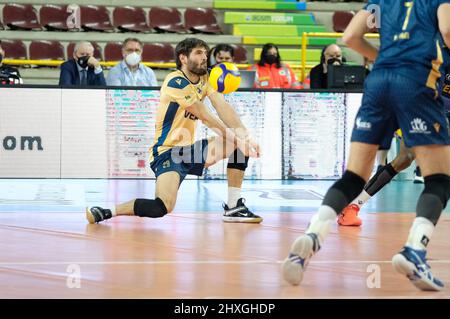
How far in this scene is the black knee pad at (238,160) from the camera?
743 cm

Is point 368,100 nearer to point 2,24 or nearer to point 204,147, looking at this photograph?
point 204,147

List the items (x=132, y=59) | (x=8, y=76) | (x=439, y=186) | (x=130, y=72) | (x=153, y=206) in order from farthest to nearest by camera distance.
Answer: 1. (x=130, y=72)
2. (x=132, y=59)
3. (x=8, y=76)
4. (x=153, y=206)
5. (x=439, y=186)

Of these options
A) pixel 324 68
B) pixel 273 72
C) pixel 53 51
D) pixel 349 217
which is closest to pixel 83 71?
pixel 273 72

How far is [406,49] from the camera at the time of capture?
4.62 meters

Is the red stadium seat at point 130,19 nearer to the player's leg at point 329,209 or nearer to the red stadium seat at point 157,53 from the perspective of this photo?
the red stadium seat at point 157,53

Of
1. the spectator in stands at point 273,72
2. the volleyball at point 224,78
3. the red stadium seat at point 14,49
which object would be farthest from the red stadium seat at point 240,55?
the volleyball at point 224,78

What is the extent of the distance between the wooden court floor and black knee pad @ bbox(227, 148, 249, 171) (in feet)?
1.56

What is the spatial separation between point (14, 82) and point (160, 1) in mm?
6065

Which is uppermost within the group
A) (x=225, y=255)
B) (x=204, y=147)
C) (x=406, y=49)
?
(x=406, y=49)

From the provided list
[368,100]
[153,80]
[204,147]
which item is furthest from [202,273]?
[153,80]

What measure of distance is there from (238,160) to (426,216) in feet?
10.1

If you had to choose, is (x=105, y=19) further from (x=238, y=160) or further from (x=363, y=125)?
(x=363, y=125)

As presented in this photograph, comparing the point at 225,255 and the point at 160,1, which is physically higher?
the point at 160,1

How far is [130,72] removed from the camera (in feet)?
40.2
